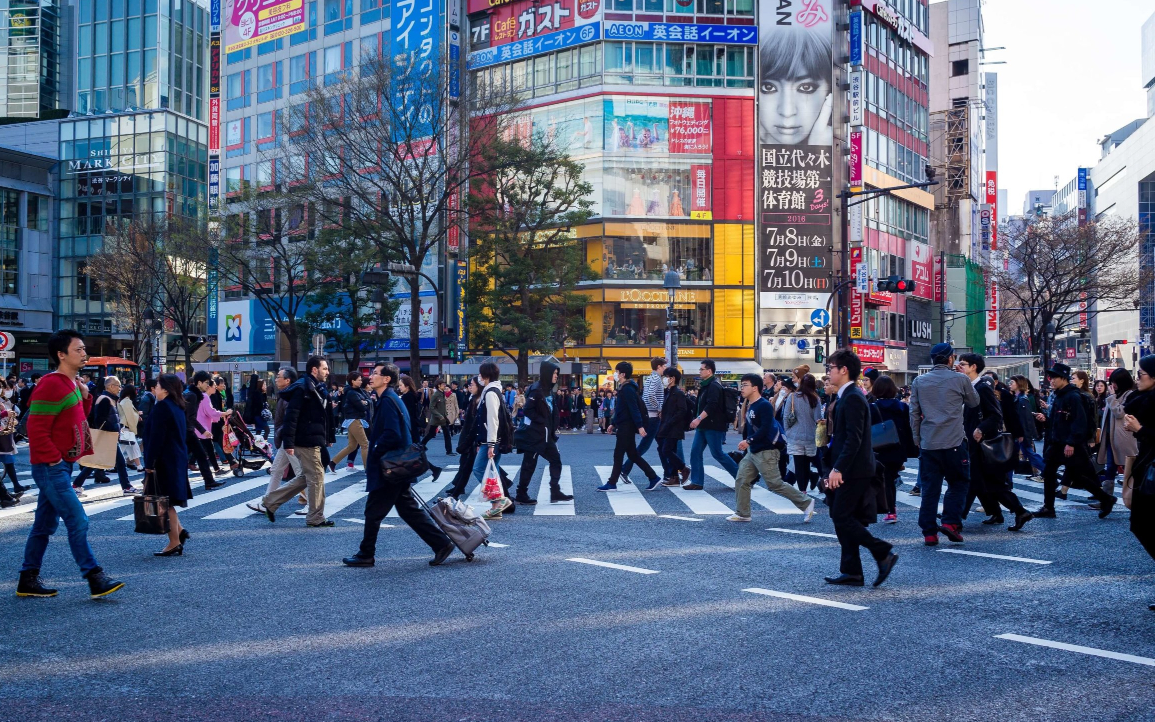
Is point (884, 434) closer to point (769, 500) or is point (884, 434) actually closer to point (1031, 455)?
point (769, 500)

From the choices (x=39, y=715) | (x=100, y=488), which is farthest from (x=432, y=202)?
(x=39, y=715)

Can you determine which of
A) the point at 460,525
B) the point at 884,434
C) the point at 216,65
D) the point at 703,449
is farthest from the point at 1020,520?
the point at 216,65

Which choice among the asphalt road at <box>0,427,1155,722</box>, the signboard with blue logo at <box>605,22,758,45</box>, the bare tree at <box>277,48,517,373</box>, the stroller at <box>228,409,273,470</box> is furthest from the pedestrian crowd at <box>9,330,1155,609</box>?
the signboard with blue logo at <box>605,22,758,45</box>

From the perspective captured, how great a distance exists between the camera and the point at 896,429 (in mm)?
9430

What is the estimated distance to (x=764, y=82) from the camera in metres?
46.0

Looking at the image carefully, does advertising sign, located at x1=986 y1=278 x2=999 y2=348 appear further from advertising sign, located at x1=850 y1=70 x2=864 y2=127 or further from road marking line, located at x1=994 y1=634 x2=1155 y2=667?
road marking line, located at x1=994 y1=634 x2=1155 y2=667

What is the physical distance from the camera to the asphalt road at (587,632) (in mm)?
4375

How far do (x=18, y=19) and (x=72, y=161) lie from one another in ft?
38.6

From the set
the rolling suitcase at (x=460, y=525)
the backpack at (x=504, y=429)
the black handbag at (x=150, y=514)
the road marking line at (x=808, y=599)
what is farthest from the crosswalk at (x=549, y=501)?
the road marking line at (x=808, y=599)

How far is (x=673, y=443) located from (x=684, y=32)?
35007mm

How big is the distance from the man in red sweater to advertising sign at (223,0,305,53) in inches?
2114

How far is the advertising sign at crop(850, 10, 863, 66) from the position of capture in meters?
46.3

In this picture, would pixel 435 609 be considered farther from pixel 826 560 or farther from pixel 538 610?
pixel 826 560

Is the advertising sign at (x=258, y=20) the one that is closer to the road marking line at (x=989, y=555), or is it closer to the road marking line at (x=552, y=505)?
the road marking line at (x=552, y=505)
